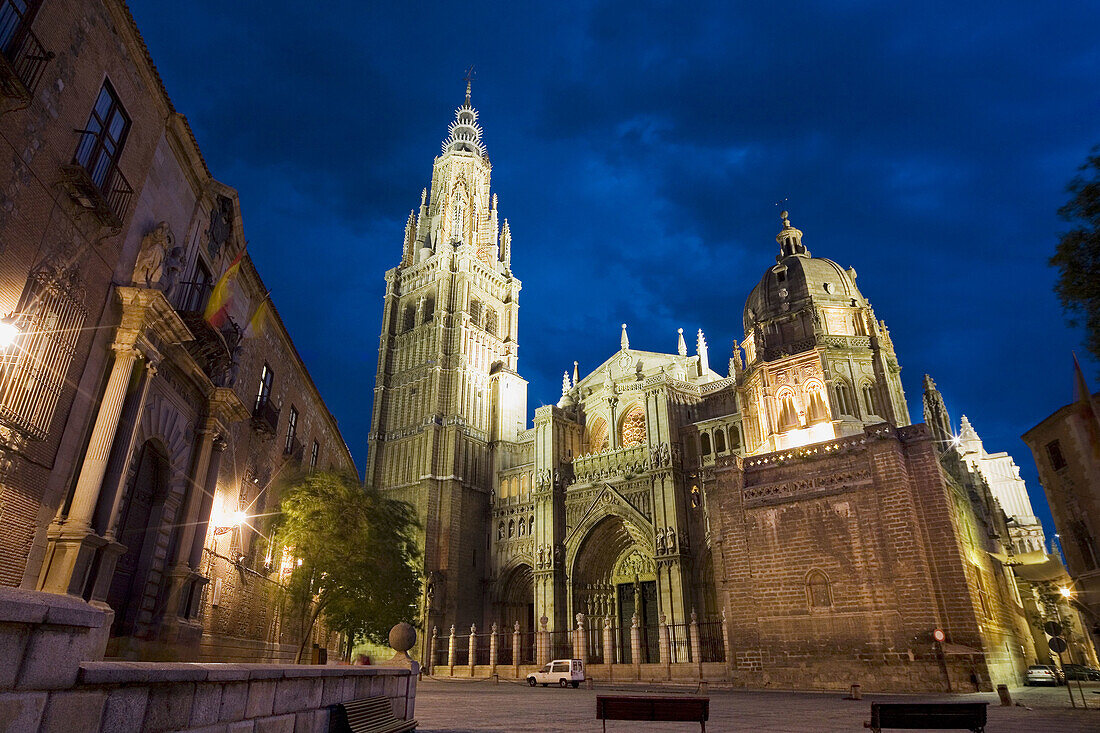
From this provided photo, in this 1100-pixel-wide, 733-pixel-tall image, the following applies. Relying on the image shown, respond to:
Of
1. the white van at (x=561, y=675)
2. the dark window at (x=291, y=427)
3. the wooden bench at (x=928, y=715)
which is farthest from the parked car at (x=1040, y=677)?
the dark window at (x=291, y=427)

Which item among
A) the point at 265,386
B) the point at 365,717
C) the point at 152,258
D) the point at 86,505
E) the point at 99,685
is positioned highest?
the point at 265,386

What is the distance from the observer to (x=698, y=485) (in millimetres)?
38156

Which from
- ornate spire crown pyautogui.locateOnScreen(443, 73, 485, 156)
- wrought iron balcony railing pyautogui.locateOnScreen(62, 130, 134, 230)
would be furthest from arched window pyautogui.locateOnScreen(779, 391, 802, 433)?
ornate spire crown pyautogui.locateOnScreen(443, 73, 485, 156)

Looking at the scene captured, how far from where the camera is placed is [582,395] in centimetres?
4925

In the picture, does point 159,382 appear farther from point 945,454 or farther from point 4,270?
point 945,454

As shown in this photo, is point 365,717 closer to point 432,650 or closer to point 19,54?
point 19,54

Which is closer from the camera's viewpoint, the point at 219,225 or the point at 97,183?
the point at 97,183

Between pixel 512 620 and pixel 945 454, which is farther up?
pixel 945 454

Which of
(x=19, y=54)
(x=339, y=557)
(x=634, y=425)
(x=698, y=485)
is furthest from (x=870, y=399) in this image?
(x=19, y=54)

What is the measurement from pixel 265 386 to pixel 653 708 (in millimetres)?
15669

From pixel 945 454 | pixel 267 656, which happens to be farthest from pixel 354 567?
pixel 945 454

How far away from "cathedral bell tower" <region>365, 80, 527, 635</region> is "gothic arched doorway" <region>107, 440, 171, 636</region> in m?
27.8

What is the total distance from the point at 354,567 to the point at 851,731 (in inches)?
559

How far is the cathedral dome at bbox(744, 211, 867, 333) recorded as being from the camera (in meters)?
34.1
